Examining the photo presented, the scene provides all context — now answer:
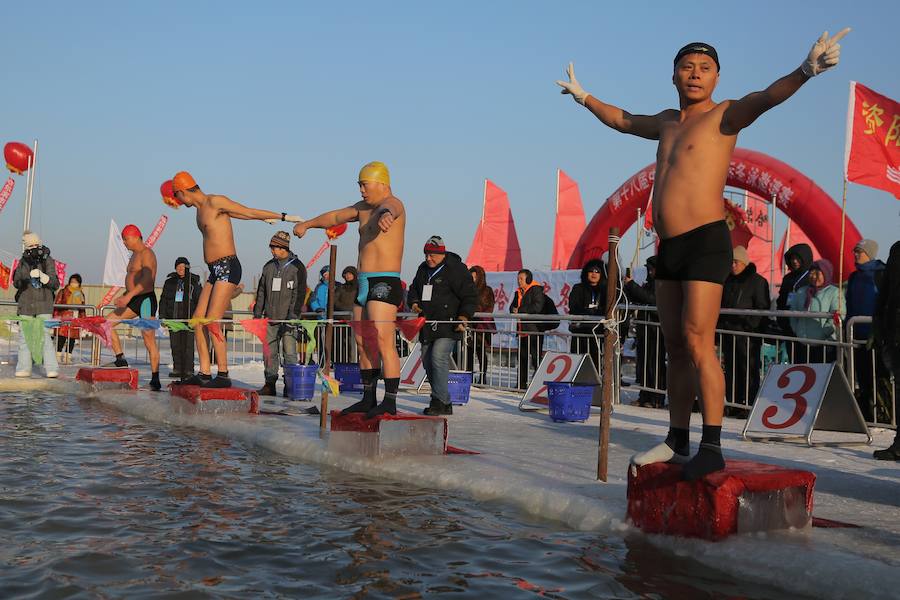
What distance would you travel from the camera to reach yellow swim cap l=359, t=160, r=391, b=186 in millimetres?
7438

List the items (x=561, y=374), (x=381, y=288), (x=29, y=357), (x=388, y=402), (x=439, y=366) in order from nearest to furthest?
(x=388, y=402), (x=381, y=288), (x=439, y=366), (x=561, y=374), (x=29, y=357)

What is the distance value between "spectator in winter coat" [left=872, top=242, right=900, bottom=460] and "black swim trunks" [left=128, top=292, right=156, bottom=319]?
29.3ft

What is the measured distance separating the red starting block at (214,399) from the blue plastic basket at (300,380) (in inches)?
65.4

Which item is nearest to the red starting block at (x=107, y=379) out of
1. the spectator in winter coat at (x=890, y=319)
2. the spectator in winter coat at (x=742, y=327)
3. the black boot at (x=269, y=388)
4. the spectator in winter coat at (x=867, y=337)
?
the black boot at (x=269, y=388)

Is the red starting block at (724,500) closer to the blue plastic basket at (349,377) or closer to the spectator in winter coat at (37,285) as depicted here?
the blue plastic basket at (349,377)

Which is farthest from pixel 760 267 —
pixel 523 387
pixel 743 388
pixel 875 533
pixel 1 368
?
pixel 875 533

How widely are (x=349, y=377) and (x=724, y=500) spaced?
929cm

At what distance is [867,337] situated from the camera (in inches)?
360

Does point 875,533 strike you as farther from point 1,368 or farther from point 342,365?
point 1,368

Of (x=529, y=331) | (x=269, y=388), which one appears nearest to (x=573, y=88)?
(x=269, y=388)

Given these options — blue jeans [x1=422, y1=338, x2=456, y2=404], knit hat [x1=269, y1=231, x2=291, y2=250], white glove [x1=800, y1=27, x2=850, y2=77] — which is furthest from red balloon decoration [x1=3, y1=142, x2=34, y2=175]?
white glove [x1=800, y1=27, x2=850, y2=77]

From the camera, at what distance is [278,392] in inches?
504

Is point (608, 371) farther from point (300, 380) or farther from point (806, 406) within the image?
point (300, 380)

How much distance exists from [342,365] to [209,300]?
351 centimetres
